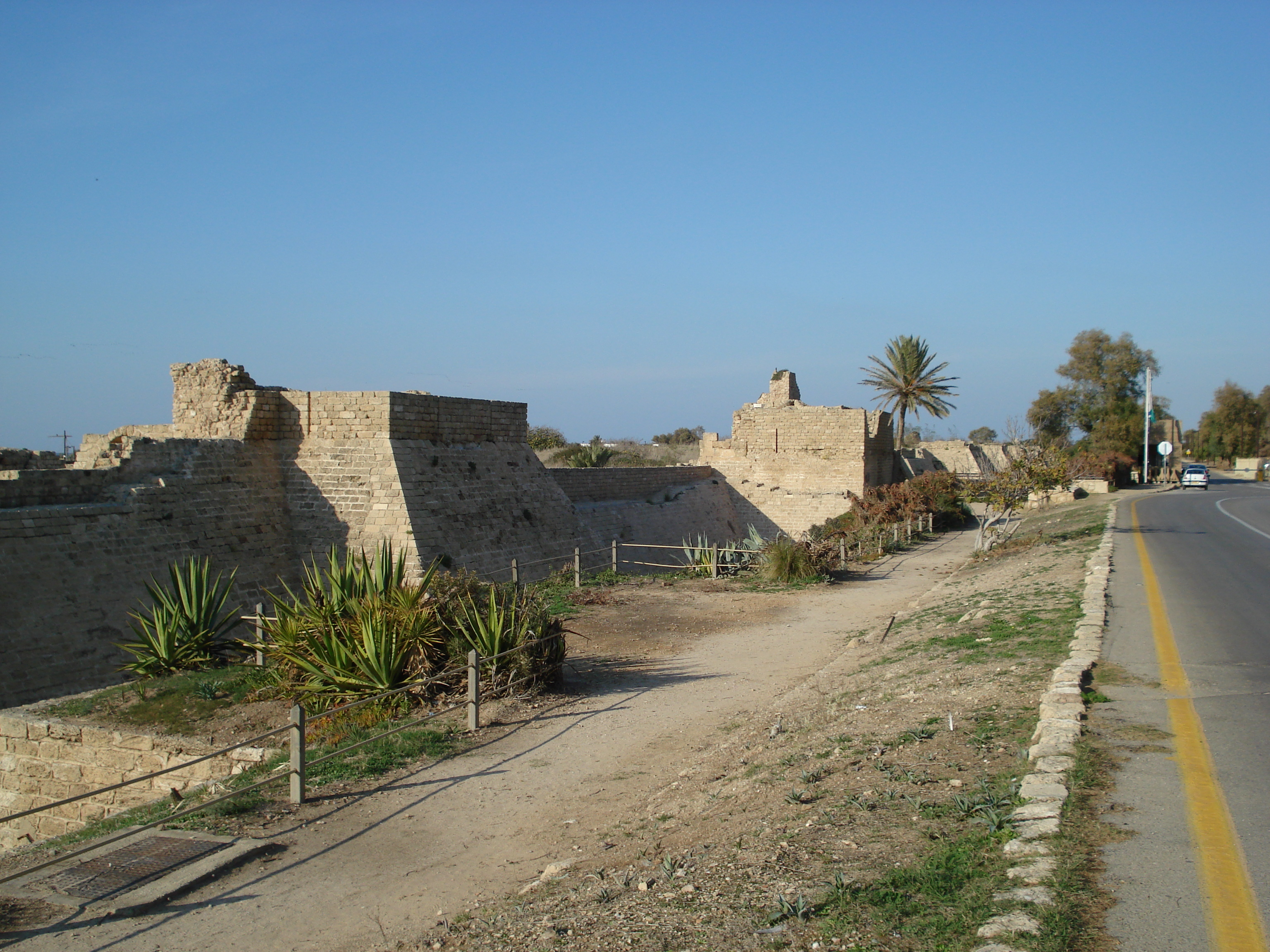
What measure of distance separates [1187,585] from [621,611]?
26.7ft

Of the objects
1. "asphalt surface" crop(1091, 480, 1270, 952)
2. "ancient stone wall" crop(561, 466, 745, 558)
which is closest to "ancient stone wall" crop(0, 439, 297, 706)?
"ancient stone wall" crop(561, 466, 745, 558)

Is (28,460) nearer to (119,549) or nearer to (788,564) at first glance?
(119,549)

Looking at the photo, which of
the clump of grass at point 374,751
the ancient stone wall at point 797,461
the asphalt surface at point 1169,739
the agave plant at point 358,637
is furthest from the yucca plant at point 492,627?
the ancient stone wall at point 797,461

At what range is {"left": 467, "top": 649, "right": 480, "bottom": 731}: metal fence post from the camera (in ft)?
25.7

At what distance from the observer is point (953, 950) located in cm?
330

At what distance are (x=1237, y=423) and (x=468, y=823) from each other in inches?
3674

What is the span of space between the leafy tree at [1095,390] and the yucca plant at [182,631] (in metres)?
59.5

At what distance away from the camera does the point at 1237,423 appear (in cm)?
8012

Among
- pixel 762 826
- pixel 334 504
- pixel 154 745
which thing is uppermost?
pixel 334 504

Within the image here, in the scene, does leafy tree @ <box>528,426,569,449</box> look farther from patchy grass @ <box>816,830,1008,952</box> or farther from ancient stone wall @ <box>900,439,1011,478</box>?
patchy grass @ <box>816,830,1008,952</box>

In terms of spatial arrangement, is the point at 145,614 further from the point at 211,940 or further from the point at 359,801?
the point at 211,940

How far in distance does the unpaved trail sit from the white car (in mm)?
43838

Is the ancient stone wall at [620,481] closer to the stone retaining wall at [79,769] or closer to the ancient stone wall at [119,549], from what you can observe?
the ancient stone wall at [119,549]

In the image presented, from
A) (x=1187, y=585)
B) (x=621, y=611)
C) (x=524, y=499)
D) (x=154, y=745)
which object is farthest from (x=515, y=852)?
(x=524, y=499)
